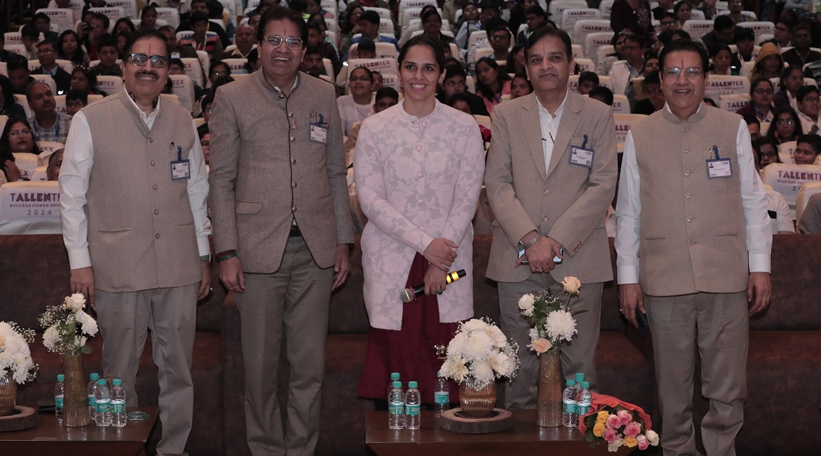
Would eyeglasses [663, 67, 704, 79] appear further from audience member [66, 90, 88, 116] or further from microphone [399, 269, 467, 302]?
audience member [66, 90, 88, 116]

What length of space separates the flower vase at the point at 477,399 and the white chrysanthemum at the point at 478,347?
11 centimetres

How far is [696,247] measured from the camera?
353 centimetres

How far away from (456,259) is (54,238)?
76.3 inches

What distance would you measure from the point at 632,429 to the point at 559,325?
38 cm

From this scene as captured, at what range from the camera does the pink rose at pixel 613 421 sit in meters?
2.87

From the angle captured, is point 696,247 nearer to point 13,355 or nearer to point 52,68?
point 13,355

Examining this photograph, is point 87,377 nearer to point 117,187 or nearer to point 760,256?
point 117,187

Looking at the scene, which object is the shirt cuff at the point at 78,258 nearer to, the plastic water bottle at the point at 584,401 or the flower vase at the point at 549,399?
the flower vase at the point at 549,399

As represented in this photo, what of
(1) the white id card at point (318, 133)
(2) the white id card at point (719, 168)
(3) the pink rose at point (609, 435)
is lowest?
(3) the pink rose at point (609, 435)

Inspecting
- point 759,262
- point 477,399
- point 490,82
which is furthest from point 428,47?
point 490,82

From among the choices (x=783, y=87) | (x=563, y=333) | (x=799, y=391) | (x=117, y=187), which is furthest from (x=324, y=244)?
(x=783, y=87)

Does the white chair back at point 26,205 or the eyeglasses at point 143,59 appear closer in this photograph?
the eyeglasses at point 143,59

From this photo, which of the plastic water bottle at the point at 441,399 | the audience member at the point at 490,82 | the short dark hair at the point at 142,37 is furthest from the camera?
the audience member at the point at 490,82

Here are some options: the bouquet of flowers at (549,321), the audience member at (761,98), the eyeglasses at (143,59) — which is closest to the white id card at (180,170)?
the eyeglasses at (143,59)
